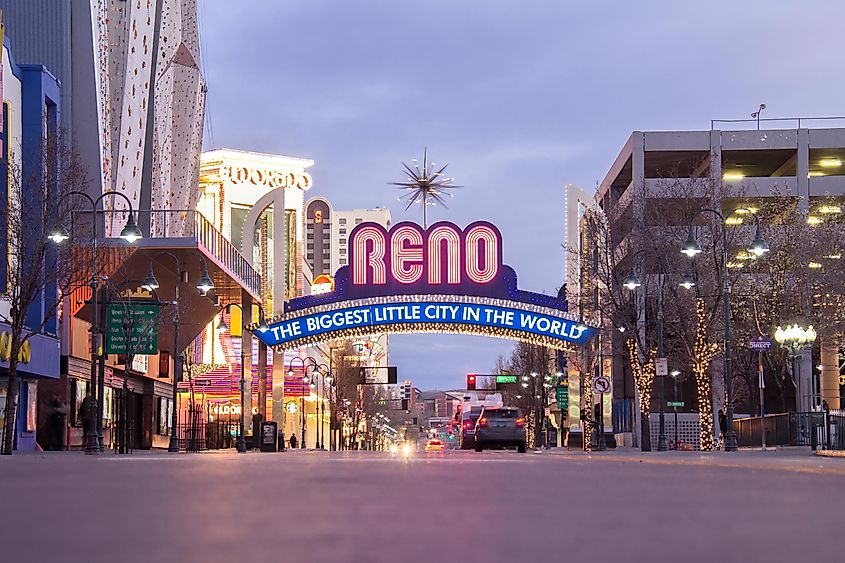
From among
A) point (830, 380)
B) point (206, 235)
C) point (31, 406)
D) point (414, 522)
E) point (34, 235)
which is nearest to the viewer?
point (414, 522)

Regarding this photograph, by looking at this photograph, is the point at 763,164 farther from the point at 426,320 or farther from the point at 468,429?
the point at 426,320

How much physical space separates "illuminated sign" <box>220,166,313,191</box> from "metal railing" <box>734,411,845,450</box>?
6202cm

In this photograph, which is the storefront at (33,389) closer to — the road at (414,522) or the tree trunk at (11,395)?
the tree trunk at (11,395)

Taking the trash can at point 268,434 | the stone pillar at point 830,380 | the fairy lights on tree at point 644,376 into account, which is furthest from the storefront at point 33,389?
the stone pillar at point 830,380

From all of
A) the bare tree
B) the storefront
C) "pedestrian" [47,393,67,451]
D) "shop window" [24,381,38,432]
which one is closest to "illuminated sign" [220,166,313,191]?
"pedestrian" [47,393,67,451]

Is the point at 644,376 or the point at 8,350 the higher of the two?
the point at 8,350

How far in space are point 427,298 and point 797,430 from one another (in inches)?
588

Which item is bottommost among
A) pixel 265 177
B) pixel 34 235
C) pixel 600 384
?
pixel 600 384

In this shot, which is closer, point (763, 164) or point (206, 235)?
point (206, 235)

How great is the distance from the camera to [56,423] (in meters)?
48.7

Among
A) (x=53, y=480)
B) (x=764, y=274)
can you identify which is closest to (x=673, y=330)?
(x=764, y=274)

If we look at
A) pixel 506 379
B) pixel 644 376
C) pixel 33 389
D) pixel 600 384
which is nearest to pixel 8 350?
pixel 33 389

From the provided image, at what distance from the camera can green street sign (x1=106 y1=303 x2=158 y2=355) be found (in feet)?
144

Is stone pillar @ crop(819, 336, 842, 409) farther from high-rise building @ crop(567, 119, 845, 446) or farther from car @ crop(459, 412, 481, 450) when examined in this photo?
car @ crop(459, 412, 481, 450)
